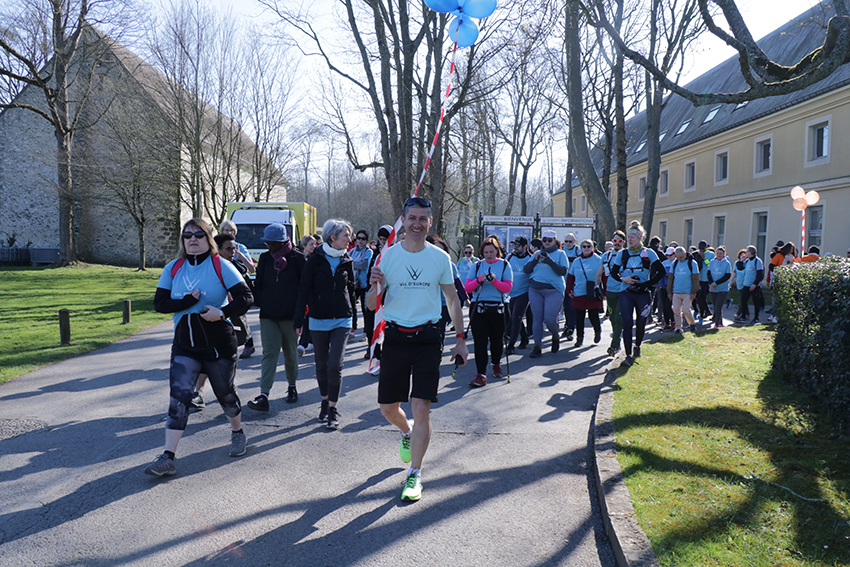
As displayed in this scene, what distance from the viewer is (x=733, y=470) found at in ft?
13.9

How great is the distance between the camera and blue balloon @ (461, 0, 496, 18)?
5.16m

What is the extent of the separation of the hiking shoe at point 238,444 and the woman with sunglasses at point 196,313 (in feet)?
1.35

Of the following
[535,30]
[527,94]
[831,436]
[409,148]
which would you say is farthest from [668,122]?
[831,436]

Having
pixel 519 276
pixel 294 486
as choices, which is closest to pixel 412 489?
pixel 294 486

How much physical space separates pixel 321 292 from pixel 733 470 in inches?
144

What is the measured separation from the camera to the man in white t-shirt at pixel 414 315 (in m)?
3.90

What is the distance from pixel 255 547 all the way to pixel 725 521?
105 inches

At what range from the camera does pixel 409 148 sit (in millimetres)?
17484

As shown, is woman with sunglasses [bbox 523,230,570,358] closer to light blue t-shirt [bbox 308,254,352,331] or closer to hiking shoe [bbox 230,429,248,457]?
light blue t-shirt [bbox 308,254,352,331]

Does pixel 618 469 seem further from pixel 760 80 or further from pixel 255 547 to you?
pixel 760 80

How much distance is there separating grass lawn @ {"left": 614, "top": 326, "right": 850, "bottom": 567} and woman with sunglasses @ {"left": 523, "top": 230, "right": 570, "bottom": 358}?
6.63 feet

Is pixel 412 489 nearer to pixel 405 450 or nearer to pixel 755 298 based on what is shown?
pixel 405 450

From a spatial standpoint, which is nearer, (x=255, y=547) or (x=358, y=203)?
(x=255, y=547)

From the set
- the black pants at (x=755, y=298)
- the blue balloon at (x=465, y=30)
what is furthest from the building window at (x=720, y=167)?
the blue balloon at (x=465, y=30)
